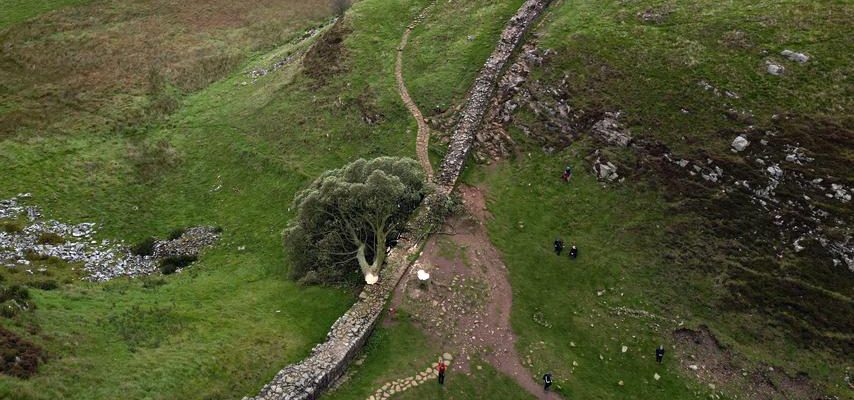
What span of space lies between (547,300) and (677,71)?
2877cm

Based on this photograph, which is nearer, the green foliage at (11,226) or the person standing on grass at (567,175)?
the person standing on grass at (567,175)

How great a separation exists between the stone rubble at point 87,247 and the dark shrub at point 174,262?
0.76m

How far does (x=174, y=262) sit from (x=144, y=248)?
459 cm

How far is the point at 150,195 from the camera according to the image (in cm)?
6181

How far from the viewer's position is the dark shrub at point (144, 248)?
54.1 metres

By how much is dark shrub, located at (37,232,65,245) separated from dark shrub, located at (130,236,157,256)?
6.70 metres

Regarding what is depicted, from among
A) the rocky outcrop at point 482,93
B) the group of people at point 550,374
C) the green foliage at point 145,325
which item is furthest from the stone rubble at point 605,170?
the green foliage at point 145,325

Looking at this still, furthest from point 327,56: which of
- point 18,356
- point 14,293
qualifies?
point 18,356

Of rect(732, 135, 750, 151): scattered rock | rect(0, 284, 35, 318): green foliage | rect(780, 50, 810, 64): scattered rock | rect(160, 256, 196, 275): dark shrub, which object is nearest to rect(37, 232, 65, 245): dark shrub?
rect(160, 256, 196, 275): dark shrub

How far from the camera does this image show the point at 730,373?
39.9 meters

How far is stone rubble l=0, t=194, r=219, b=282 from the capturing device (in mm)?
51094

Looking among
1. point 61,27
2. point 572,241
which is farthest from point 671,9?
point 61,27

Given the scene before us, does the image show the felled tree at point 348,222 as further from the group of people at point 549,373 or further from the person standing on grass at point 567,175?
the person standing on grass at point 567,175

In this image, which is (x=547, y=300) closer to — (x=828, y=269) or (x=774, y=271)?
(x=774, y=271)
